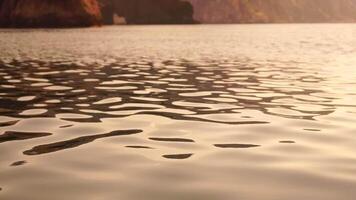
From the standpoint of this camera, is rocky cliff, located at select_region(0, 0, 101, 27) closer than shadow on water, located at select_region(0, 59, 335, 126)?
No

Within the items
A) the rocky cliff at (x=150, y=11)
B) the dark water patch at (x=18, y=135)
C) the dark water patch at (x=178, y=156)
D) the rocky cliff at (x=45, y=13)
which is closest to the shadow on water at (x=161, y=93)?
the dark water patch at (x=18, y=135)

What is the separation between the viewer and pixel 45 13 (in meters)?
90.4

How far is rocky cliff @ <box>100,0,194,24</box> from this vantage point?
522 ft

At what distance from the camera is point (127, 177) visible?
5.37m

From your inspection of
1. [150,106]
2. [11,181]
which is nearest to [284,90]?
[150,106]

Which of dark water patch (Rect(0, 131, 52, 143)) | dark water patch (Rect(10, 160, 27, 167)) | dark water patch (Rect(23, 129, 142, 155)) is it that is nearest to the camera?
dark water patch (Rect(10, 160, 27, 167))

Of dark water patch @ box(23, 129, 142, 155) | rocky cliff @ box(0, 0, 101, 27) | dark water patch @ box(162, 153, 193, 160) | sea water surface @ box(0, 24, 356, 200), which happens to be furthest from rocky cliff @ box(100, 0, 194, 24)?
dark water patch @ box(162, 153, 193, 160)

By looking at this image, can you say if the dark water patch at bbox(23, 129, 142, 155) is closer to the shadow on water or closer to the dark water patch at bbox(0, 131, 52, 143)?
the dark water patch at bbox(0, 131, 52, 143)

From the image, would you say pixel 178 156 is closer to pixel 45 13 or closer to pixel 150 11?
pixel 45 13

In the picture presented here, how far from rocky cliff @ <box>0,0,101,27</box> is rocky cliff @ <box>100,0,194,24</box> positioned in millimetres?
60581

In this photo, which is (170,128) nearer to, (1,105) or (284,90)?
(1,105)

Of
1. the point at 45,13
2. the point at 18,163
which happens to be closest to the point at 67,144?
the point at 18,163

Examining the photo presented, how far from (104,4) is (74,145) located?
15498 centimetres

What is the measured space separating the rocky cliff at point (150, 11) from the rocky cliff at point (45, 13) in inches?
2385
